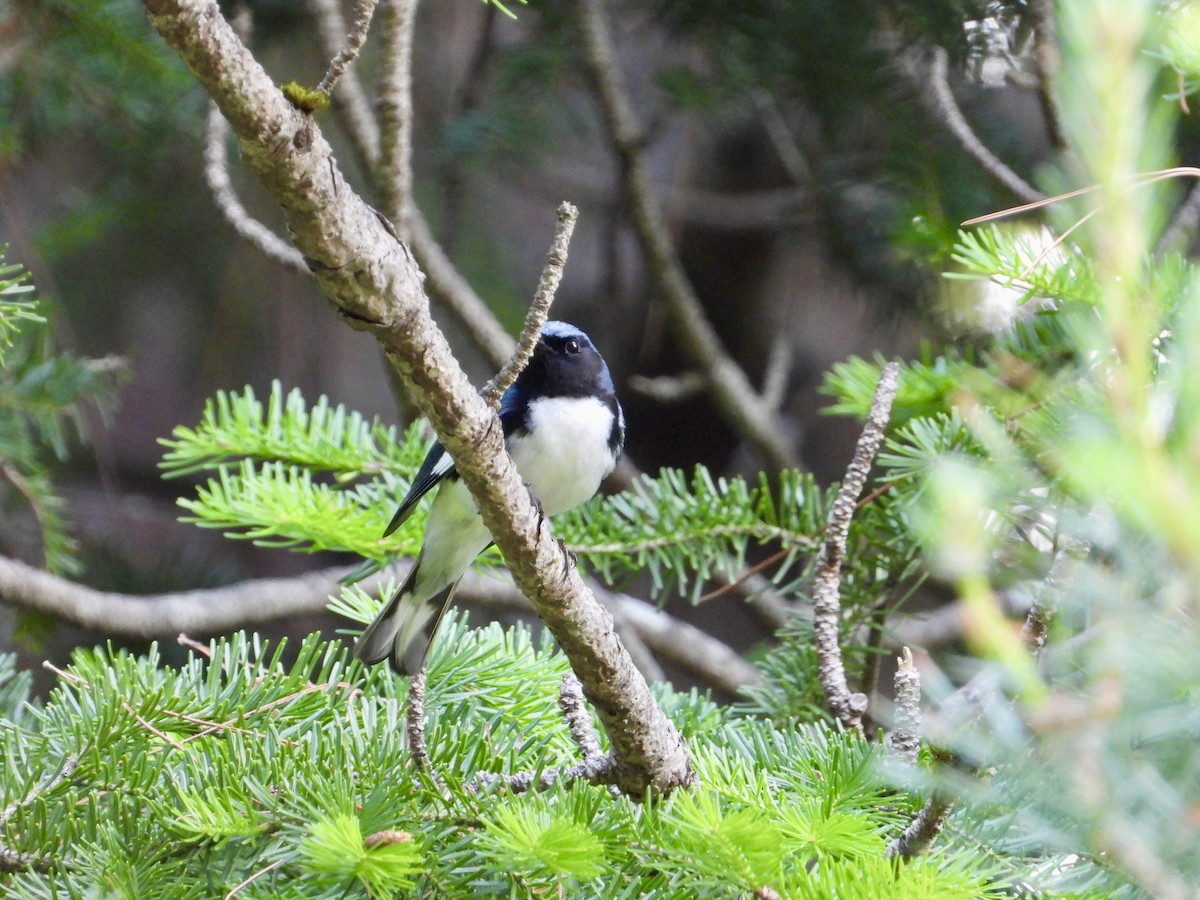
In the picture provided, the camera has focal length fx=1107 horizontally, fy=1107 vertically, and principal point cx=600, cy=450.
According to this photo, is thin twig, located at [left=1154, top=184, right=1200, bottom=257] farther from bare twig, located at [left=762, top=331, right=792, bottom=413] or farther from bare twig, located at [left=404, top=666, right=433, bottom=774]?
bare twig, located at [left=404, top=666, right=433, bottom=774]

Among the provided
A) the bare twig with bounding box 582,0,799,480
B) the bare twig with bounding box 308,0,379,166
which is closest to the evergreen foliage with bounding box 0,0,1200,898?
the bare twig with bounding box 308,0,379,166

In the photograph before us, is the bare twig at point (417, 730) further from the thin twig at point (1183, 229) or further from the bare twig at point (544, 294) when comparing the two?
the thin twig at point (1183, 229)

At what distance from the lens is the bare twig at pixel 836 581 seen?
2.41 ft

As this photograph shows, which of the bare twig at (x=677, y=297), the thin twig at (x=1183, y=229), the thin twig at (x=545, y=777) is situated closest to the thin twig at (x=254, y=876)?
the thin twig at (x=545, y=777)

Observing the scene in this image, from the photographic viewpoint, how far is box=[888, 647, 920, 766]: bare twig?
53cm

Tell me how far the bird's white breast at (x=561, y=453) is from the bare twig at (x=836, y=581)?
544 mm

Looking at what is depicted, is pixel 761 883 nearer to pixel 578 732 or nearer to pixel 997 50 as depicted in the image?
pixel 578 732

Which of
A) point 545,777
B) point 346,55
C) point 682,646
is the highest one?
point 346,55

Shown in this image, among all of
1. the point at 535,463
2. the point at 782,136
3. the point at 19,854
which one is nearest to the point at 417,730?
the point at 19,854

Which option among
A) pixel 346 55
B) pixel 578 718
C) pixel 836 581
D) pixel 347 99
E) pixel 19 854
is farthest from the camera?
pixel 347 99

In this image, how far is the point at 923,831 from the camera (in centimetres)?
49

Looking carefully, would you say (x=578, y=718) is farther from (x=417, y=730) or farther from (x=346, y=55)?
(x=346, y=55)

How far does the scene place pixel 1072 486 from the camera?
1.30 feet

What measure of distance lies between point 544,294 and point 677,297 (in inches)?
→ 52.5
